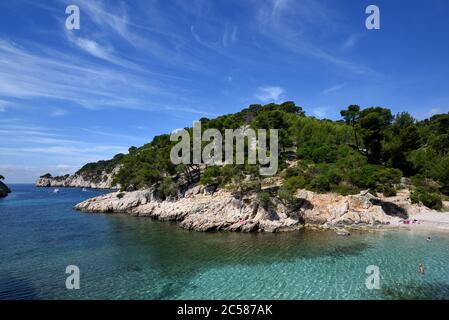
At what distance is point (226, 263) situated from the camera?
26.5m

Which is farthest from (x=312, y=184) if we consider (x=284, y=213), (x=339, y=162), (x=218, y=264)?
(x=218, y=264)

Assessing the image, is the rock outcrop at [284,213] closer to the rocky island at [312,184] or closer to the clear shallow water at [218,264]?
the rocky island at [312,184]

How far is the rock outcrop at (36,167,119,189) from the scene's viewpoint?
150250 mm

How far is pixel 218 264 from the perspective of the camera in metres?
26.3

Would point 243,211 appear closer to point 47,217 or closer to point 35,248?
point 35,248

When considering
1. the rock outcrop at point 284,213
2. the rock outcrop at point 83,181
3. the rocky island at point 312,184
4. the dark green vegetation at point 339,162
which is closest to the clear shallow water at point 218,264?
the rock outcrop at point 284,213

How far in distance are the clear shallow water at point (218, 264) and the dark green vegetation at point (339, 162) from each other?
11.3 meters

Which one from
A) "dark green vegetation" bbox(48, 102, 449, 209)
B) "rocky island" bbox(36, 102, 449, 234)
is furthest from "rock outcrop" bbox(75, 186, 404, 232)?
"dark green vegetation" bbox(48, 102, 449, 209)

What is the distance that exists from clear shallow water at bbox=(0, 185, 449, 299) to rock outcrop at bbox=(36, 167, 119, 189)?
4258 inches

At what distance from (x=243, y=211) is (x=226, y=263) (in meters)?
16.4

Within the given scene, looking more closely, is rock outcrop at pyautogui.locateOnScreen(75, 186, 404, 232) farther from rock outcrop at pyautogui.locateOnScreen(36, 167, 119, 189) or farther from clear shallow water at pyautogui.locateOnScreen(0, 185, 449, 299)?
rock outcrop at pyautogui.locateOnScreen(36, 167, 119, 189)

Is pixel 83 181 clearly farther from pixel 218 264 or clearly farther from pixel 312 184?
pixel 218 264

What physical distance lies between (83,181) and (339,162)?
6222 inches
